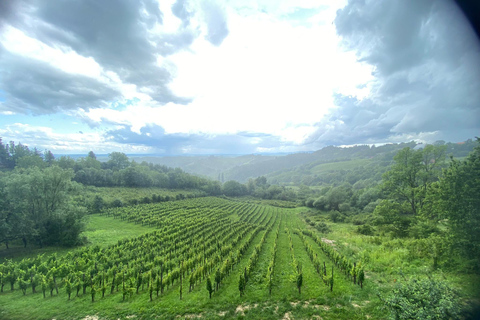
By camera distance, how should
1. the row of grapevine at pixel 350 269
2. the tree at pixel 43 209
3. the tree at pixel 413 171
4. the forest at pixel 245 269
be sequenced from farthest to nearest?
1. the tree at pixel 413 171
2. the tree at pixel 43 209
3. the row of grapevine at pixel 350 269
4. the forest at pixel 245 269

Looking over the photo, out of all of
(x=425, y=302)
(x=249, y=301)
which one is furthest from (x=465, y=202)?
(x=249, y=301)

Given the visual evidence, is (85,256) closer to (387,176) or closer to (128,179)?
(387,176)

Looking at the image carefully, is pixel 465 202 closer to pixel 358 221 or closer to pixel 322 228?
pixel 322 228

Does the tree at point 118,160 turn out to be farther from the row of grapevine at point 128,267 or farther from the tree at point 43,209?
the row of grapevine at point 128,267

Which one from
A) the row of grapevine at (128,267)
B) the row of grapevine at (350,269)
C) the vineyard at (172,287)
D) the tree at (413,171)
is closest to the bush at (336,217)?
the tree at (413,171)

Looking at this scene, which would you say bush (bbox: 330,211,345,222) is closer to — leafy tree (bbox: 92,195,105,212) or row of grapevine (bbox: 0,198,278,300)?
row of grapevine (bbox: 0,198,278,300)

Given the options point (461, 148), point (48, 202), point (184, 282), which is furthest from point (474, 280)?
point (461, 148)

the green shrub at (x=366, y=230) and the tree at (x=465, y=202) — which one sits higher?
the tree at (x=465, y=202)

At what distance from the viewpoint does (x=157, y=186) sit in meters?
97.5

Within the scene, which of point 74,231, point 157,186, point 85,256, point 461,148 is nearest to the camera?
point 85,256

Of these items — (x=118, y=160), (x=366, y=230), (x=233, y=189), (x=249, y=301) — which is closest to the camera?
(x=249, y=301)

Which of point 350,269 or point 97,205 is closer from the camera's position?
point 350,269

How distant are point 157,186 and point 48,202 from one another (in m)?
74.2

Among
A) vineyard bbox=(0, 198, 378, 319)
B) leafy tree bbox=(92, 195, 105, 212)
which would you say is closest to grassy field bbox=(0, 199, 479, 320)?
vineyard bbox=(0, 198, 378, 319)
